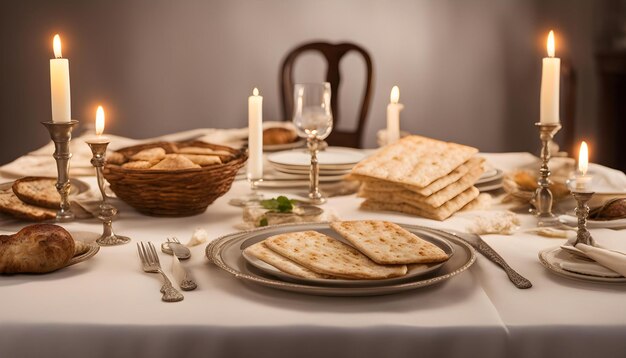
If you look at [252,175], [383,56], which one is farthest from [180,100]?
[252,175]

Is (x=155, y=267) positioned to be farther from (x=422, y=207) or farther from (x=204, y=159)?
(x=422, y=207)

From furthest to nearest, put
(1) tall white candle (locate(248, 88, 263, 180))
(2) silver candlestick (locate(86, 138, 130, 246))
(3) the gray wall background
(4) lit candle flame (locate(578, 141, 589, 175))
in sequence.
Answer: (3) the gray wall background
(1) tall white candle (locate(248, 88, 263, 180))
(2) silver candlestick (locate(86, 138, 130, 246))
(4) lit candle flame (locate(578, 141, 589, 175))

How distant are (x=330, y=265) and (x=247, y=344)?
0.19 m

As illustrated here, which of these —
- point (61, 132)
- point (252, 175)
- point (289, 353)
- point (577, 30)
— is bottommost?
point (289, 353)

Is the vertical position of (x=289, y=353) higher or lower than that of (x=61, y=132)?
lower

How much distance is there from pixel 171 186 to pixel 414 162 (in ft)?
1.87

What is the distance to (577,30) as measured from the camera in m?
5.35

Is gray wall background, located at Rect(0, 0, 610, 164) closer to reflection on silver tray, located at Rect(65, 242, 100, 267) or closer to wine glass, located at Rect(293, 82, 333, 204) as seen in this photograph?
wine glass, located at Rect(293, 82, 333, 204)

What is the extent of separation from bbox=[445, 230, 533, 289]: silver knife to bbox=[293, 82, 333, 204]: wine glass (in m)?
0.51

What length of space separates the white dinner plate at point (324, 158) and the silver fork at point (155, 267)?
706 mm

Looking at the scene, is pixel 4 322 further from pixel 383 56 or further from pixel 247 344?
pixel 383 56

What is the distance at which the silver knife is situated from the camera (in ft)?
4.04

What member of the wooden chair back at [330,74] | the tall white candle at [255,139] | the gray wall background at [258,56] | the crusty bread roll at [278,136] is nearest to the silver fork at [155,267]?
the tall white candle at [255,139]

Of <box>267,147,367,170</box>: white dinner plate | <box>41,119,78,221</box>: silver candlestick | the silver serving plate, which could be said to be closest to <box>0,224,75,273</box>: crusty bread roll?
the silver serving plate
